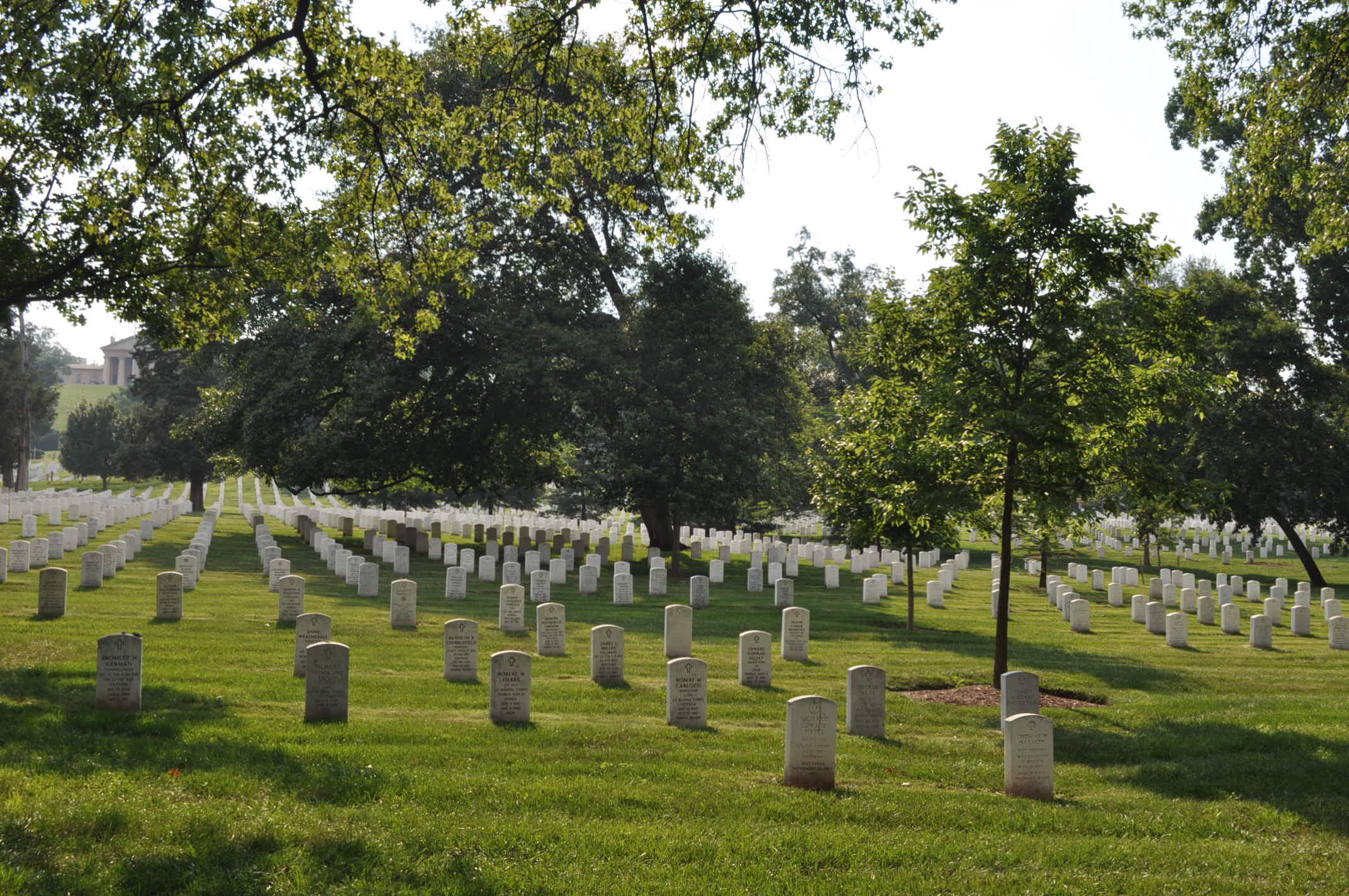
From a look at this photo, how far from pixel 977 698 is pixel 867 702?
2.92 meters

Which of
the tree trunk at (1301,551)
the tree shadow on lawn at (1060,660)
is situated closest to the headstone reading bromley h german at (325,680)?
the tree shadow on lawn at (1060,660)

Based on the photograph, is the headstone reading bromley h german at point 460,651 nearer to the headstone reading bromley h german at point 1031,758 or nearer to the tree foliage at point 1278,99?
the headstone reading bromley h german at point 1031,758

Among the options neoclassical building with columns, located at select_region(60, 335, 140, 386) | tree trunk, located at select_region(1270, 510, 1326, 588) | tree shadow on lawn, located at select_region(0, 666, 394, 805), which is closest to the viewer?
tree shadow on lawn, located at select_region(0, 666, 394, 805)

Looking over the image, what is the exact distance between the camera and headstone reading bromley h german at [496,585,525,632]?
709 inches

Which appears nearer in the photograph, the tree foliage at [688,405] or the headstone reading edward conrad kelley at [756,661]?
the headstone reading edward conrad kelley at [756,661]

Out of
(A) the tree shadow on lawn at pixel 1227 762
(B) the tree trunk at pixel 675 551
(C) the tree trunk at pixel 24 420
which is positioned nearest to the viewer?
(A) the tree shadow on lawn at pixel 1227 762

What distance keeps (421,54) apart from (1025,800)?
31895 mm

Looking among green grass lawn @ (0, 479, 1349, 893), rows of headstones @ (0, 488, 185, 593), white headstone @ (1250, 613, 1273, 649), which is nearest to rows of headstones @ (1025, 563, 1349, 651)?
white headstone @ (1250, 613, 1273, 649)

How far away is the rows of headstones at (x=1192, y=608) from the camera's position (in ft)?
67.8

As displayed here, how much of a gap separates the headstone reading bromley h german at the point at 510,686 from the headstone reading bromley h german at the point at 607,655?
115 inches

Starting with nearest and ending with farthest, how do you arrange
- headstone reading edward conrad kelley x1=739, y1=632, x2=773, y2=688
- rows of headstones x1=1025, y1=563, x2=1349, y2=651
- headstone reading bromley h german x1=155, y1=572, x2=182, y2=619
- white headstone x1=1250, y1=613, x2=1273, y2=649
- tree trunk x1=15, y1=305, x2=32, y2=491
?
1. headstone reading edward conrad kelley x1=739, y1=632, x2=773, y2=688
2. headstone reading bromley h german x1=155, y1=572, x2=182, y2=619
3. white headstone x1=1250, y1=613, x2=1273, y2=649
4. rows of headstones x1=1025, y1=563, x2=1349, y2=651
5. tree trunk x1=15, y1=305, x2=32, y2=491

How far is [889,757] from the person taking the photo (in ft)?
34.0

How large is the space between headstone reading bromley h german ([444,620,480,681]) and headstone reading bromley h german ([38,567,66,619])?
7.13 meters

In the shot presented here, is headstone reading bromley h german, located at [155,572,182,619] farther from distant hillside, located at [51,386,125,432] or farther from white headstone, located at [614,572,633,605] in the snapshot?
distant hillside, located at [51,386,125,432]
